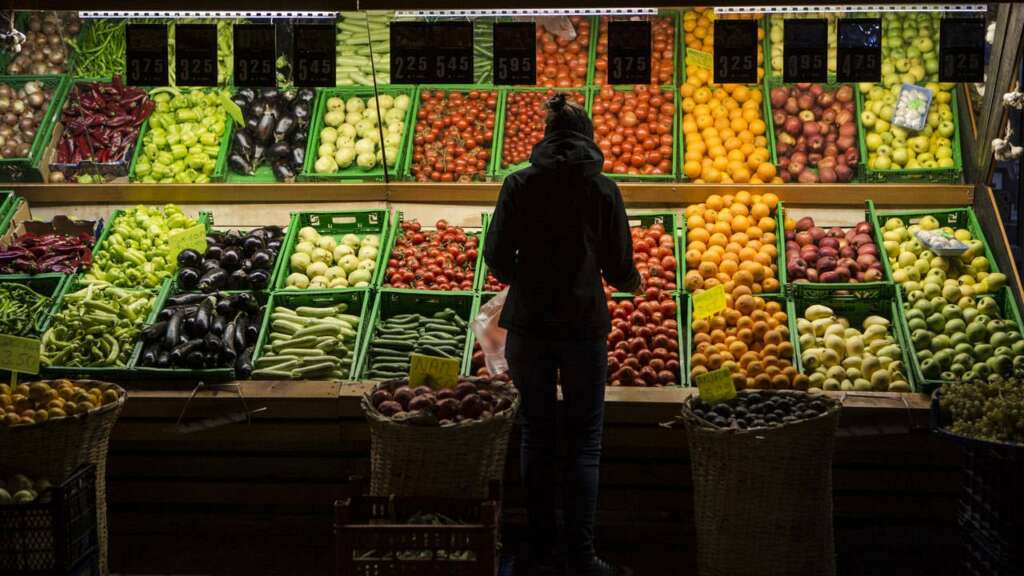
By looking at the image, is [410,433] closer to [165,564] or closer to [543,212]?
[543,212]

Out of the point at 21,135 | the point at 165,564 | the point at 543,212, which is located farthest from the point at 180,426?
the point at 21,135

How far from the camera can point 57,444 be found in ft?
16.4

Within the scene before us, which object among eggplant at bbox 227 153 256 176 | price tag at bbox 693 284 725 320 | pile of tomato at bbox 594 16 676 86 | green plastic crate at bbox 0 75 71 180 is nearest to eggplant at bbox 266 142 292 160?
eggplant at bbox 227 153 256 176

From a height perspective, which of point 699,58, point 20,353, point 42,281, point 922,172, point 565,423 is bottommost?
point 565,423

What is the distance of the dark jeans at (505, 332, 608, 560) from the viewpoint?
203 inches

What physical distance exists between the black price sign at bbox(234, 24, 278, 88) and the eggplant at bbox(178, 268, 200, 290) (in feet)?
3.70

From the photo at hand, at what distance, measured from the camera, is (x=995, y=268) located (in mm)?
6543

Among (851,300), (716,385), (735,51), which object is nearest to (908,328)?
(851,300)

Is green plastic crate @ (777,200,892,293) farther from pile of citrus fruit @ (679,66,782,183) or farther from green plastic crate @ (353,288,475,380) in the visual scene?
green plastic crate @ (353,288,475,380)

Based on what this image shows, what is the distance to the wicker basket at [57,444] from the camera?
4945 millimetres

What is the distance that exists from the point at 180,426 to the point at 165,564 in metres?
0.66

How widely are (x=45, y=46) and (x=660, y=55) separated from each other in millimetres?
3992

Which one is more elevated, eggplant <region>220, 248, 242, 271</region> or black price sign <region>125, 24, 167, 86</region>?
black price sign <region>125, 24, 167, 86</region>

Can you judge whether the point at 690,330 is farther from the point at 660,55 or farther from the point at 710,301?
the point at 660,55
